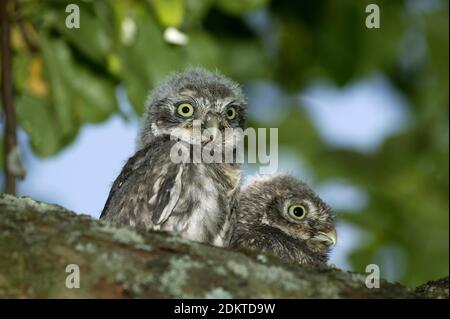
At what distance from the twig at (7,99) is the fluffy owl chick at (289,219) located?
181cm

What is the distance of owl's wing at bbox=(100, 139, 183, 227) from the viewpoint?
554cm

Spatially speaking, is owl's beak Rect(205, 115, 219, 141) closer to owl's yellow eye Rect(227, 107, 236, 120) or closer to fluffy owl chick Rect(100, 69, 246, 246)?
fluffy owl chick Rect(100, 69, 246, 246)

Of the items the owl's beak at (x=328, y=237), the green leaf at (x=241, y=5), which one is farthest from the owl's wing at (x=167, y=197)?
the green leaf at (x=241, y=5)

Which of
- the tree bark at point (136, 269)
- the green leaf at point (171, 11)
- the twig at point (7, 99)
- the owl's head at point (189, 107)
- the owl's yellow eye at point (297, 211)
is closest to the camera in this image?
the tree bark at point (136, 269)

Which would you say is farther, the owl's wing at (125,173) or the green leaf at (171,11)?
the green leaf at (171,11)

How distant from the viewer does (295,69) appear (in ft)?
39.7

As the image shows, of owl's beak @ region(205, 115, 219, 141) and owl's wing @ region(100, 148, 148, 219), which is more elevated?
owl's beak @ region(205, 115, 219, 141)

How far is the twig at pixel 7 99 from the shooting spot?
20.7 feet

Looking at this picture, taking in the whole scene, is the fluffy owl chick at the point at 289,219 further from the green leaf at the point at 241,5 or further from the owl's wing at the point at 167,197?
the green leaf at the point at 241,5

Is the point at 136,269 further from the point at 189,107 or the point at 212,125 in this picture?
the point at 189,107

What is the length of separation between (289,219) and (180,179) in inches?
62.6

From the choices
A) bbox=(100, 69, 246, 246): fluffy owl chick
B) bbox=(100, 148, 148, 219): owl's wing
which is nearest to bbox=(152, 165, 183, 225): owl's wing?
bbox=(100, 69, 246, 246): fluffy owl chick

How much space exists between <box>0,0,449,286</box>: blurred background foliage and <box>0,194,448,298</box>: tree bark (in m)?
3.04

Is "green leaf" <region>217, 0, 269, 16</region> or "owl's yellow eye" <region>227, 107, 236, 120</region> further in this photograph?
"green leaf" <region>217, 0, 269, 16</region>
